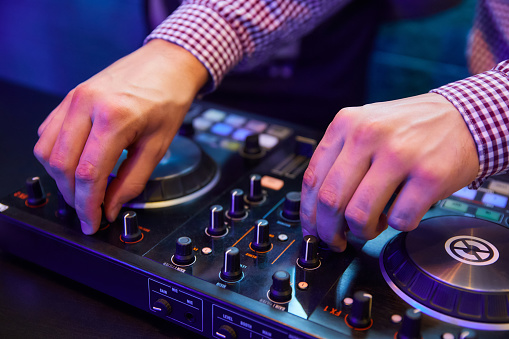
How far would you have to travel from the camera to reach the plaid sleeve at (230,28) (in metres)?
0.98

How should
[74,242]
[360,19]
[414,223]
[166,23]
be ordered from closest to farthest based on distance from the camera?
[414,223]
[74,242]
[166,23]
[360,19]

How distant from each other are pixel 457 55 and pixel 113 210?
5.39ft

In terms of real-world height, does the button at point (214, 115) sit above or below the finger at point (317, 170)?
below

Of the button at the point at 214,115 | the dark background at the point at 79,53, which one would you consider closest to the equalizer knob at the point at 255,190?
the button at the point at 214,115

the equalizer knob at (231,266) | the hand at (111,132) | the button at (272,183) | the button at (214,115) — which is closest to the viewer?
the equalizer knob at (231,266)

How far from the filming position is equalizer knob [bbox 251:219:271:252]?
2.35ft

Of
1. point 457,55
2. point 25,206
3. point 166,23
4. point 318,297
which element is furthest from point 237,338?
point 457,55

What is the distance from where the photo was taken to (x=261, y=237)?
0.72 m

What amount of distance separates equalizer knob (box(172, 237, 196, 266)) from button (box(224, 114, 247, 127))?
48 cm

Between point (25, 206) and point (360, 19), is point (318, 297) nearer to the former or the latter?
point (25, 206)

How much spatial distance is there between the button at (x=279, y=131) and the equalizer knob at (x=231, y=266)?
469 mm

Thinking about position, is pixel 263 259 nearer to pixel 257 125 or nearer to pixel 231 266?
pixel 231 266

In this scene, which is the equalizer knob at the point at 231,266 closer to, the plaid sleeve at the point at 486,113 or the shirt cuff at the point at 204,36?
the plaid sleeve at the point at 486,113

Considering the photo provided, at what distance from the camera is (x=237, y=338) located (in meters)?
0.64
